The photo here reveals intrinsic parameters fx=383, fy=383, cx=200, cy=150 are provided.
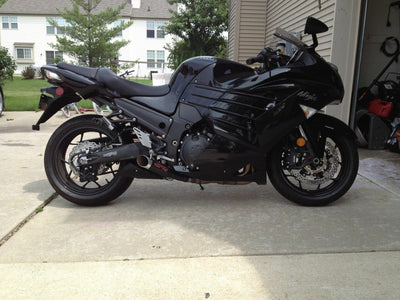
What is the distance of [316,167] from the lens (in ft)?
10.8

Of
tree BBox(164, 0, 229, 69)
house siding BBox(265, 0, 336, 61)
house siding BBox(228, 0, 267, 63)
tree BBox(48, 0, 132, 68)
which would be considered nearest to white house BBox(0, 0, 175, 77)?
tree BBox(164, 0, 229, 69)

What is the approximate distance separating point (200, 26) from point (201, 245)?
2413 cm

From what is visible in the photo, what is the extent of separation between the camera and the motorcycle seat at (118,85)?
3.21m

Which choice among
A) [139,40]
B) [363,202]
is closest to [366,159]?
[363,202]

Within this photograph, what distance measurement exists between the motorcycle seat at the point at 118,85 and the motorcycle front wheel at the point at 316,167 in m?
1.13

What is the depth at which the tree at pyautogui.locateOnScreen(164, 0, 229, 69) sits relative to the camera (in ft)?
80.9

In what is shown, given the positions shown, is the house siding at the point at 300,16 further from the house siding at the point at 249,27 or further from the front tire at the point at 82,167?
the front tire at the point at 82,167

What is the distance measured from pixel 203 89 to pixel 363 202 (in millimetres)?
1756

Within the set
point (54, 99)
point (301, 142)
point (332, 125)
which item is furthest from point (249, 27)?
point (54, 99)

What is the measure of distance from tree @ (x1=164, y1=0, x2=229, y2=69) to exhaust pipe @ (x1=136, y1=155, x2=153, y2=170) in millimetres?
21944

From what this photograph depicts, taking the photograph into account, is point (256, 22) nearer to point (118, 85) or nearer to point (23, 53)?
point (118, 85)

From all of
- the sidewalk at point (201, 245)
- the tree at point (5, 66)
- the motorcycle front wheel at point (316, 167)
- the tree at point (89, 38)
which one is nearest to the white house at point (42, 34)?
the tree at point (89, 38)

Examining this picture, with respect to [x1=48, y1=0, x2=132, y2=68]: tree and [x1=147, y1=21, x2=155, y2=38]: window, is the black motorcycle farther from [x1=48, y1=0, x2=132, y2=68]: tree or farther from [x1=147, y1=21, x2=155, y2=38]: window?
[x1=147, y1=21, x2=155, y2=38]: window

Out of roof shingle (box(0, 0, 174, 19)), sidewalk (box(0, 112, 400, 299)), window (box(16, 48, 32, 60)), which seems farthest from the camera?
window (box(16, 48, 32, 60))
